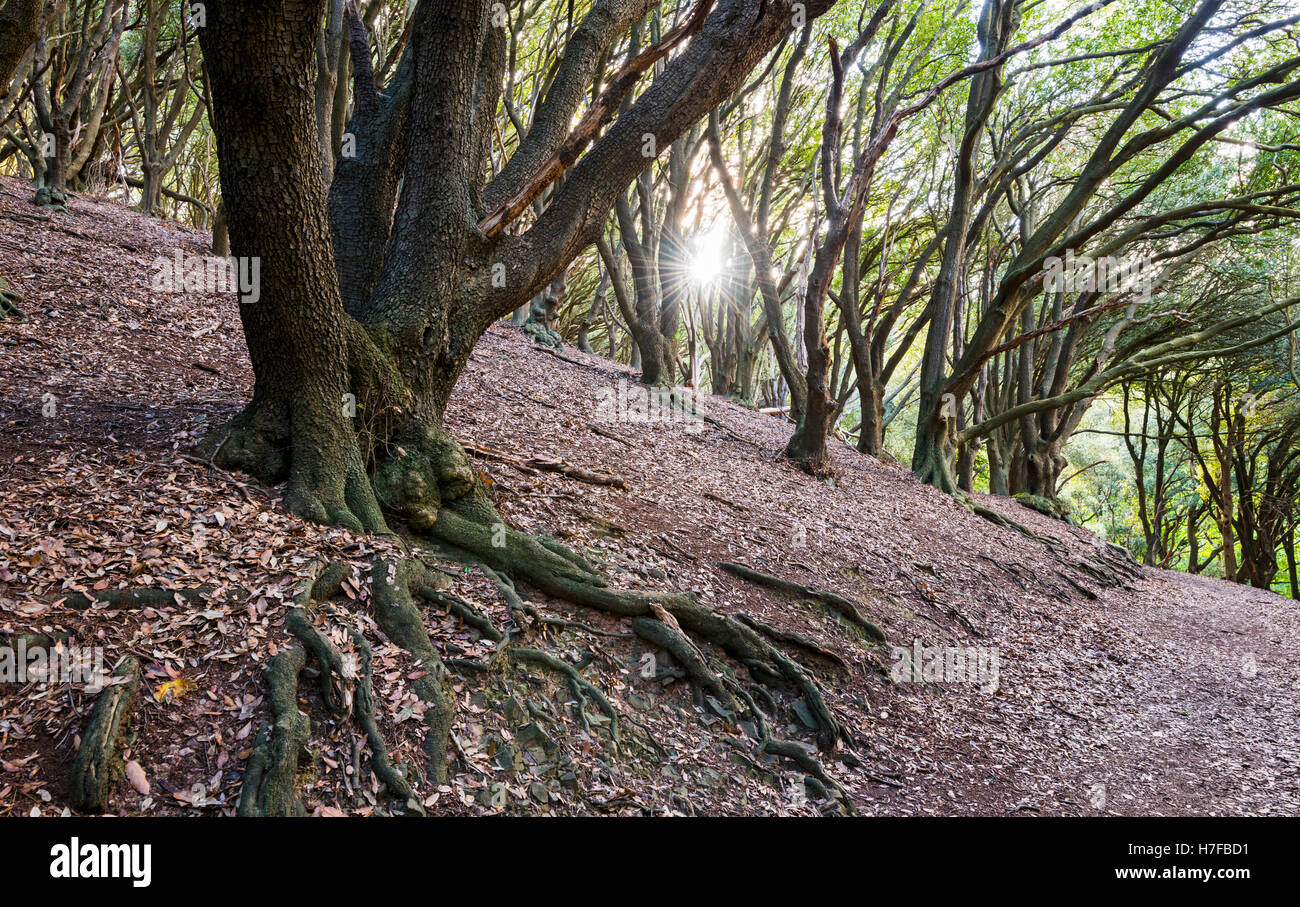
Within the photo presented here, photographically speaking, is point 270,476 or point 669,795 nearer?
point 669,795

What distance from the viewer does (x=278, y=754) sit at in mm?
2639

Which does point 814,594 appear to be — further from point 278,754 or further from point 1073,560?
point 1073,560

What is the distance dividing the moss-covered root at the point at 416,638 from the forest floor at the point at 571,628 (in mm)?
69

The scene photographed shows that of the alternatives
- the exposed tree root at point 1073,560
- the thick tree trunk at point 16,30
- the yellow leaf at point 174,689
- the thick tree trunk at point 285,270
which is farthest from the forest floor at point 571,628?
the thick tree trunk at point 16,30

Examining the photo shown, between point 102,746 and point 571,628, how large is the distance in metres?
2.25

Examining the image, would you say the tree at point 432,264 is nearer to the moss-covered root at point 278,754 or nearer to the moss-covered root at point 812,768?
the moss-covered root at point 812,768

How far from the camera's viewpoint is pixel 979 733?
5.01 meters

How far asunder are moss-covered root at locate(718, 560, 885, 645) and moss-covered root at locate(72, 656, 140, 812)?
3964 mm

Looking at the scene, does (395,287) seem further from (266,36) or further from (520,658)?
(520,658)

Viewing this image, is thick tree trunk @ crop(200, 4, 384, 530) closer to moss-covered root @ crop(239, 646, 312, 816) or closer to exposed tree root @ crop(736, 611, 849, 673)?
moss-covered root @ crop(239, 646, 312, 816)

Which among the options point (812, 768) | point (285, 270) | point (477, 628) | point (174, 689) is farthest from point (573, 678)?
point (285, 270)

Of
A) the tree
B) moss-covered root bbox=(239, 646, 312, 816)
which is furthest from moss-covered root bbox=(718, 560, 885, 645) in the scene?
moss-covered root bbox=(239, 646, 312, 816)

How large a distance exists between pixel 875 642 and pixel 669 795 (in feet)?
8.76

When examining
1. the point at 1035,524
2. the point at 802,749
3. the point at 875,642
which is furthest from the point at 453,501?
the point at 1035,524
